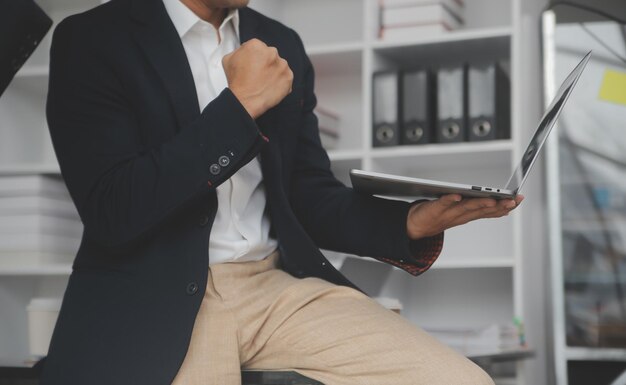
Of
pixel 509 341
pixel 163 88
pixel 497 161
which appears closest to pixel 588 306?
pixel 509 341

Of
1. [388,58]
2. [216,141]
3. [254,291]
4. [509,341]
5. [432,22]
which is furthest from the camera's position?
[388,58]

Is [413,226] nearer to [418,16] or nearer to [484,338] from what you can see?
[484,338]

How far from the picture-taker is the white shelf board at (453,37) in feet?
9.12

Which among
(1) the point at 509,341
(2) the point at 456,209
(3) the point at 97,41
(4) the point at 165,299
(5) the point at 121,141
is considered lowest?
(1) the point at 509,341

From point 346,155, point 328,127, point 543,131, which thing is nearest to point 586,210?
point 346,155

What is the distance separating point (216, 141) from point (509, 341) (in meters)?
1.55

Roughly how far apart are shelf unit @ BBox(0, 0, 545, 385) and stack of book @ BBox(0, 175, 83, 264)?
0.15 ft

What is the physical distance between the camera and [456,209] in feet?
4.36

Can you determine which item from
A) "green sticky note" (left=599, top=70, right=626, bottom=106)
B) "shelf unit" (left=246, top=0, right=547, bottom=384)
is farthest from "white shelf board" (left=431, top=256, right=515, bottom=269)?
"green sticky note" (left=599, top=70, right=626, bottom=106)

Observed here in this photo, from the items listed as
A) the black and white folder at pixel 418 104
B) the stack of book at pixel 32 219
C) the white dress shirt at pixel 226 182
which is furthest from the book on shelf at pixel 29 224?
the white dress shirt at pixel 226 182

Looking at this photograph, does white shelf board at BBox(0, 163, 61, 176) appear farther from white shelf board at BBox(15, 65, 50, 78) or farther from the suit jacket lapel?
the suit jacket lapel

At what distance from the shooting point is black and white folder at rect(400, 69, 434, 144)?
2801mm

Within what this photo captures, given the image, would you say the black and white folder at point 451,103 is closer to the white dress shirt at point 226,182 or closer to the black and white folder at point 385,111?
the black and white folder at point 385,111

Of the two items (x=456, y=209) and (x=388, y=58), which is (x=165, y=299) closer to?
(x=456, y=209)
